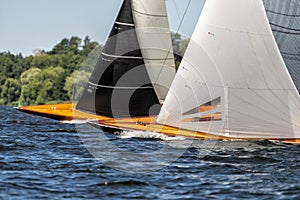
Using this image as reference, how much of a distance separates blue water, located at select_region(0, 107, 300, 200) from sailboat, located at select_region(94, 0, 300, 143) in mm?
670

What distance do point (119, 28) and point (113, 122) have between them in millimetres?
5729

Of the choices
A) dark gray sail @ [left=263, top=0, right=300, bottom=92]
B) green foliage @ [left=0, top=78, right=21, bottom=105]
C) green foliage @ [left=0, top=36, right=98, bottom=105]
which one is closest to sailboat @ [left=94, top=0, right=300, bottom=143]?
dark gray sail @ [left=263, top=0, right=300, bottom=92]

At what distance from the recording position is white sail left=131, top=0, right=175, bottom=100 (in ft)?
98.5

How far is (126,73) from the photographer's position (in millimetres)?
29734

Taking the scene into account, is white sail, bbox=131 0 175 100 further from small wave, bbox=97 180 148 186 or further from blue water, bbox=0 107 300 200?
small wave, bbox=97 180 148 186

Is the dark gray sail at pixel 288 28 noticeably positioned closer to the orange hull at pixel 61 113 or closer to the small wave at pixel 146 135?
the small wave at pixel 146 135

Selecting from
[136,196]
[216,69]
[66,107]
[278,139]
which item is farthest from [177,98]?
[66,107]

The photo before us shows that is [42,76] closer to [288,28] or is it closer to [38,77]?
[38,77]

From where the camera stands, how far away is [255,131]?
22.2 meters

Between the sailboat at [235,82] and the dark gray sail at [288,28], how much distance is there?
52 centimetres

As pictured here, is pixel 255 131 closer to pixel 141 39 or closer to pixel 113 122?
pixel 113 122

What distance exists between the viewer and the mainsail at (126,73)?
29.4 m

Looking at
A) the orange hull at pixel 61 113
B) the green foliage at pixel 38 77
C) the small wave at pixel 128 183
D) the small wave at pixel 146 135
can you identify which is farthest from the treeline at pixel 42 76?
the small wave at pixel 128 183

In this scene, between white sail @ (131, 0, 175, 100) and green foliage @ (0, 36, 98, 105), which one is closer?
white sail @ (131, 0, 175, 100)
